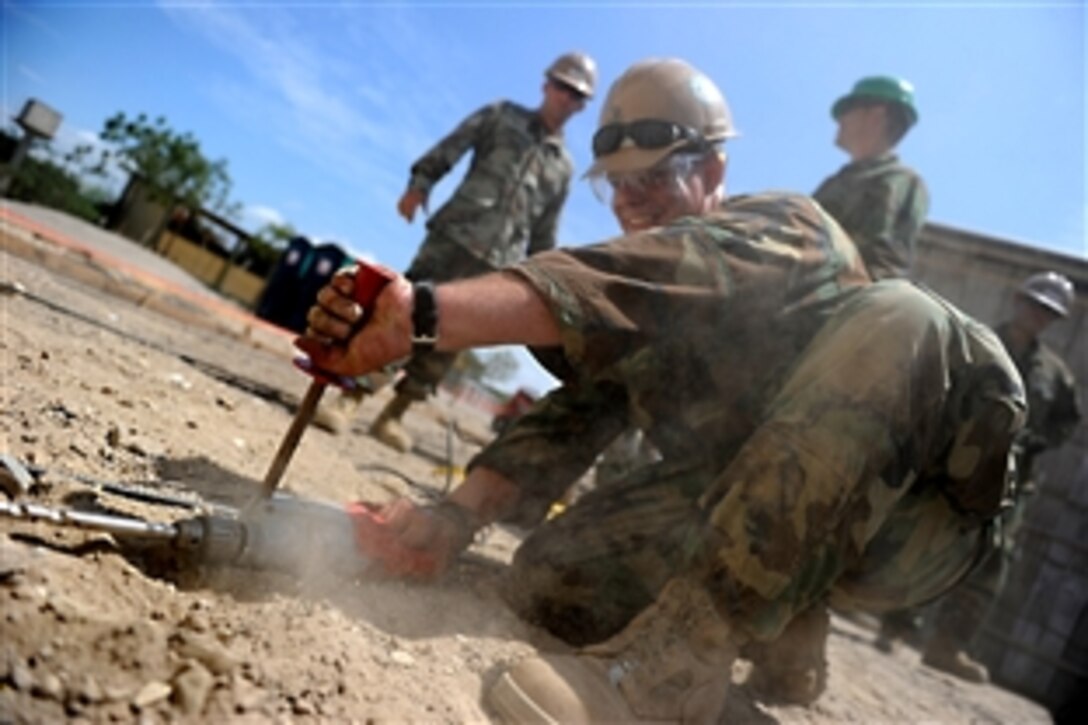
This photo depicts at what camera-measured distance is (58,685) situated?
949 mm

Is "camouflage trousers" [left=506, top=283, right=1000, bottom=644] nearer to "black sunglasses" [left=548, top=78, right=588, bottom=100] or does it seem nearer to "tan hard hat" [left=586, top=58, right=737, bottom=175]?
"tan hard hat" [left=586, top=58, right=737, bottom=175]

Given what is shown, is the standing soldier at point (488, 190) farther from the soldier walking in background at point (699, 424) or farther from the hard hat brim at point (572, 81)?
the soldier walking in background at point (699, 424)

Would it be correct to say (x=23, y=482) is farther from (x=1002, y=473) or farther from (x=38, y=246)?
(x=38, y=246)

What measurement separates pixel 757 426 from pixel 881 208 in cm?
200

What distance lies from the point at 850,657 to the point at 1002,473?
2.34 metres

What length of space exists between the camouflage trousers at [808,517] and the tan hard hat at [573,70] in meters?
3.11

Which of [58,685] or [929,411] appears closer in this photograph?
[58,685]

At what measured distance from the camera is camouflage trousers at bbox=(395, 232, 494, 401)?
421 cm

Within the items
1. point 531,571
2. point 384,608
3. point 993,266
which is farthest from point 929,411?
point 993,266

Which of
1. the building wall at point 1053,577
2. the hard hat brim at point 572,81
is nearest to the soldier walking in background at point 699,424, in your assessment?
the hard hat brim at point 572,81

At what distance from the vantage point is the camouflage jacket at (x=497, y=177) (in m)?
4.32

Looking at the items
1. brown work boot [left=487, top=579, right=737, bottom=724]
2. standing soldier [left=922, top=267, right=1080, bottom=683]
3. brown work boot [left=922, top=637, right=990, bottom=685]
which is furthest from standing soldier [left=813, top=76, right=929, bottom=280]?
brown work boot [left=922, top=637, right=990, bottom=685]

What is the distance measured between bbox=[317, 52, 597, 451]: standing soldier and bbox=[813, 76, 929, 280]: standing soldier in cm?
162

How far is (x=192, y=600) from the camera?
4.22 feet
